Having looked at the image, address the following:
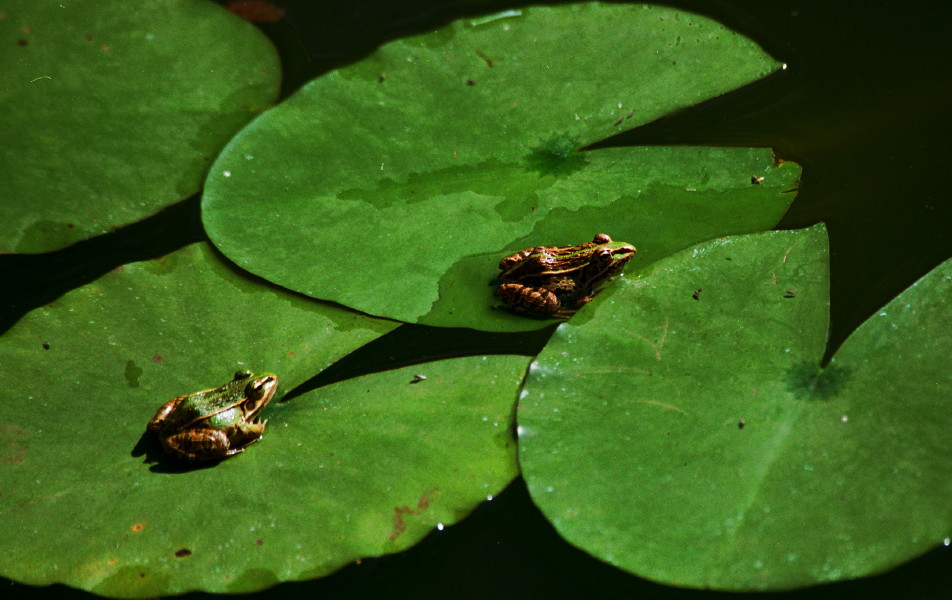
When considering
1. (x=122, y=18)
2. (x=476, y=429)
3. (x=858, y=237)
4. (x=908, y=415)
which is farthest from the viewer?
(x=122, y=18)

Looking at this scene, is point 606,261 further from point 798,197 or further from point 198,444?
point 198,444

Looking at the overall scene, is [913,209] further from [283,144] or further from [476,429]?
[283,144]

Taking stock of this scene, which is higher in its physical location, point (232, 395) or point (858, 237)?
point (858, 237)

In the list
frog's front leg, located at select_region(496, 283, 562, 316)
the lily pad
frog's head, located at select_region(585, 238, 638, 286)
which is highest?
frog's head, located at select_region(585, 238, 638, 286)

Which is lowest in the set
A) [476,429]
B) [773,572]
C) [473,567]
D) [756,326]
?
[473,567]

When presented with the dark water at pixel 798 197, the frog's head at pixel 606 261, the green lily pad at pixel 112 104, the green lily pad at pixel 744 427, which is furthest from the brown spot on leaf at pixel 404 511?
the green lily pad at pixel 112 104

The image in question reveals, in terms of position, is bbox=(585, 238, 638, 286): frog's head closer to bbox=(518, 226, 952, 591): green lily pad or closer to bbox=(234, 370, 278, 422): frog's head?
bbox=(518, 226, 952, 591): green lily pad

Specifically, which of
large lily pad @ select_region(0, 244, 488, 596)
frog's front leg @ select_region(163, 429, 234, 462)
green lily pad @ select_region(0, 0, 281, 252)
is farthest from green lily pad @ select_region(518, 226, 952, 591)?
green lily pad @ select_region(0, 0, 281, 252)

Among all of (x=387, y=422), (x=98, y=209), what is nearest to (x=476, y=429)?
(x=387, y=422)
